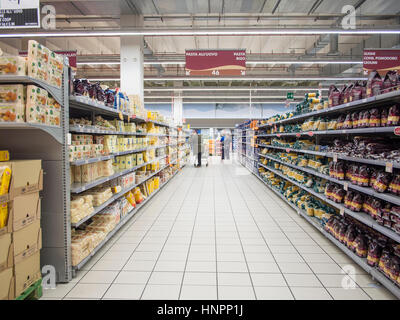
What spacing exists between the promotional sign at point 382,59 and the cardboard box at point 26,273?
8424 mm

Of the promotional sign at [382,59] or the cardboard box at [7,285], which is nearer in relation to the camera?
the cardboard box at [7,285]

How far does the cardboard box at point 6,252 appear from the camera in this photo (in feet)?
6.49

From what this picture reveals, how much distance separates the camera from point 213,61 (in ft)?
22.1

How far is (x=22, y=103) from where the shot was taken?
2.24 metres

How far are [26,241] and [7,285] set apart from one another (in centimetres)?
36

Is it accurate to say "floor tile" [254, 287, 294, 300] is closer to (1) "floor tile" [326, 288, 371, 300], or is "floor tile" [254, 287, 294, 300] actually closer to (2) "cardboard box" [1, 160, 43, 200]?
(1) "floor tile" [326, 288, 371, 300]

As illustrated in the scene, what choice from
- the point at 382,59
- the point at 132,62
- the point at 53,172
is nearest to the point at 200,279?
the point at 53,172

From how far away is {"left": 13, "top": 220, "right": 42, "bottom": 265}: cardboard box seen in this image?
7.01 feet

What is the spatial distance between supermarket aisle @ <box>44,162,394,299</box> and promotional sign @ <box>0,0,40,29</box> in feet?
12.7

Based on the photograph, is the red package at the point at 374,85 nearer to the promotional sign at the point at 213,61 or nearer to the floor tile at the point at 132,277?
the floor tile at the point at 132,277

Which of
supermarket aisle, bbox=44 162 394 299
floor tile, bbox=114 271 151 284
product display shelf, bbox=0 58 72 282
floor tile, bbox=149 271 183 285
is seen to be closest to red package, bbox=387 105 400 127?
supermarket aisle, bbox=44 162 394 299

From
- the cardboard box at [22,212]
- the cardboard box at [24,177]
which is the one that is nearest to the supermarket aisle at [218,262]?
the cardboard box at [22,212]
